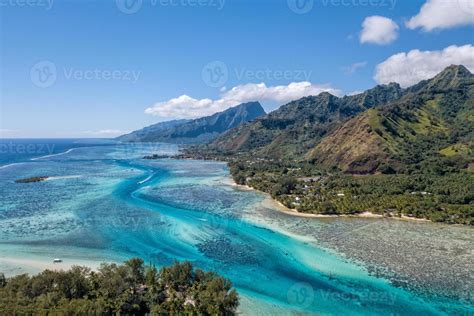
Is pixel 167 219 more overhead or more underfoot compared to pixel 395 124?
more underfoot

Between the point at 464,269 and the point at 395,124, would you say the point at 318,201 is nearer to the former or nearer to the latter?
the point at 464,269

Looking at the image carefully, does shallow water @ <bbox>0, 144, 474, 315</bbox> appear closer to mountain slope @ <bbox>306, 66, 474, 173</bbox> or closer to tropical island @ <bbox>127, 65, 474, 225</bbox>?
tropical island @ <bbox>127, 65, 474, 225</bbox>

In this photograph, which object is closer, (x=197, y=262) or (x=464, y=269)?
(x=464, y=269)

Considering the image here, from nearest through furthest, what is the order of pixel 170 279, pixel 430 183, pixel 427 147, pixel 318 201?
pixel 170 279 → pixel 318 201 → pixel 430 183 → pixel 427 147

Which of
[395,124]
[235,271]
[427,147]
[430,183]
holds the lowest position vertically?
[235,271]

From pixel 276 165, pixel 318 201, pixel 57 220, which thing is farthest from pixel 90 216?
pixel 276 165

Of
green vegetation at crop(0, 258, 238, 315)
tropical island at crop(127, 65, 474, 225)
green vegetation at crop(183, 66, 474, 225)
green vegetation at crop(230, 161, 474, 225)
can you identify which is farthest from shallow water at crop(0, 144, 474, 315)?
green vegetation at crop(183, 66, 474, 225)

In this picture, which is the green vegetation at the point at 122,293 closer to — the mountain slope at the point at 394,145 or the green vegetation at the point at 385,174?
the green vegetation at the point at 385,174
